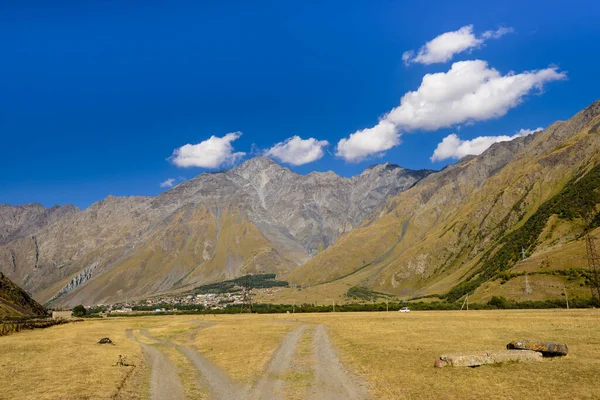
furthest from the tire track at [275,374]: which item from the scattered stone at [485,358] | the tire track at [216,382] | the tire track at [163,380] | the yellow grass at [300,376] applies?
the scattered stone at [485,358]

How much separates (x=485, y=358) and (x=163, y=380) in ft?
76.3

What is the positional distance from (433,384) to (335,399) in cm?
595

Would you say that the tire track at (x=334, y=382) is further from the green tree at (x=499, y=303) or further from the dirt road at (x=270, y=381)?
the green tree at (x=499, y=303)

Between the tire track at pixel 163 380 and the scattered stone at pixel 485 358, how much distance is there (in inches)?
700

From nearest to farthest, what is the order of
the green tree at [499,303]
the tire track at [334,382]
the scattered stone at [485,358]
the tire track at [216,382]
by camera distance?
the tire track at [334,382], the tire track at [216,382], the scattered stone at [485,358], the green tree at [499,303]

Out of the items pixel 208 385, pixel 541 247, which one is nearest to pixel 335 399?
pixel 208 385

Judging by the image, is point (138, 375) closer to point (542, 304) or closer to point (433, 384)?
point (433, 384)

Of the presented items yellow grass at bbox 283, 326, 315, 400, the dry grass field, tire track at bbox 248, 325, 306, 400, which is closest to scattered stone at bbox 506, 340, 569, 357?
the dry grass field

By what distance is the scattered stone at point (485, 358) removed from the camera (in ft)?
90.2

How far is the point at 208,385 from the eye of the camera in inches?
1088

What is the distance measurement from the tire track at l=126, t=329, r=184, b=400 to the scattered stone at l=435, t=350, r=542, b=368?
58.3 ft

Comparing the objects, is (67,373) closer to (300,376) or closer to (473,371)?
(300,376)

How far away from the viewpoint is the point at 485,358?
90.9 ft

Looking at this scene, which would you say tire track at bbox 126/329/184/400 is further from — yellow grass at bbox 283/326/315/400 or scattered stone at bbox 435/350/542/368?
scattered stone at bbox 435/350/542/368
